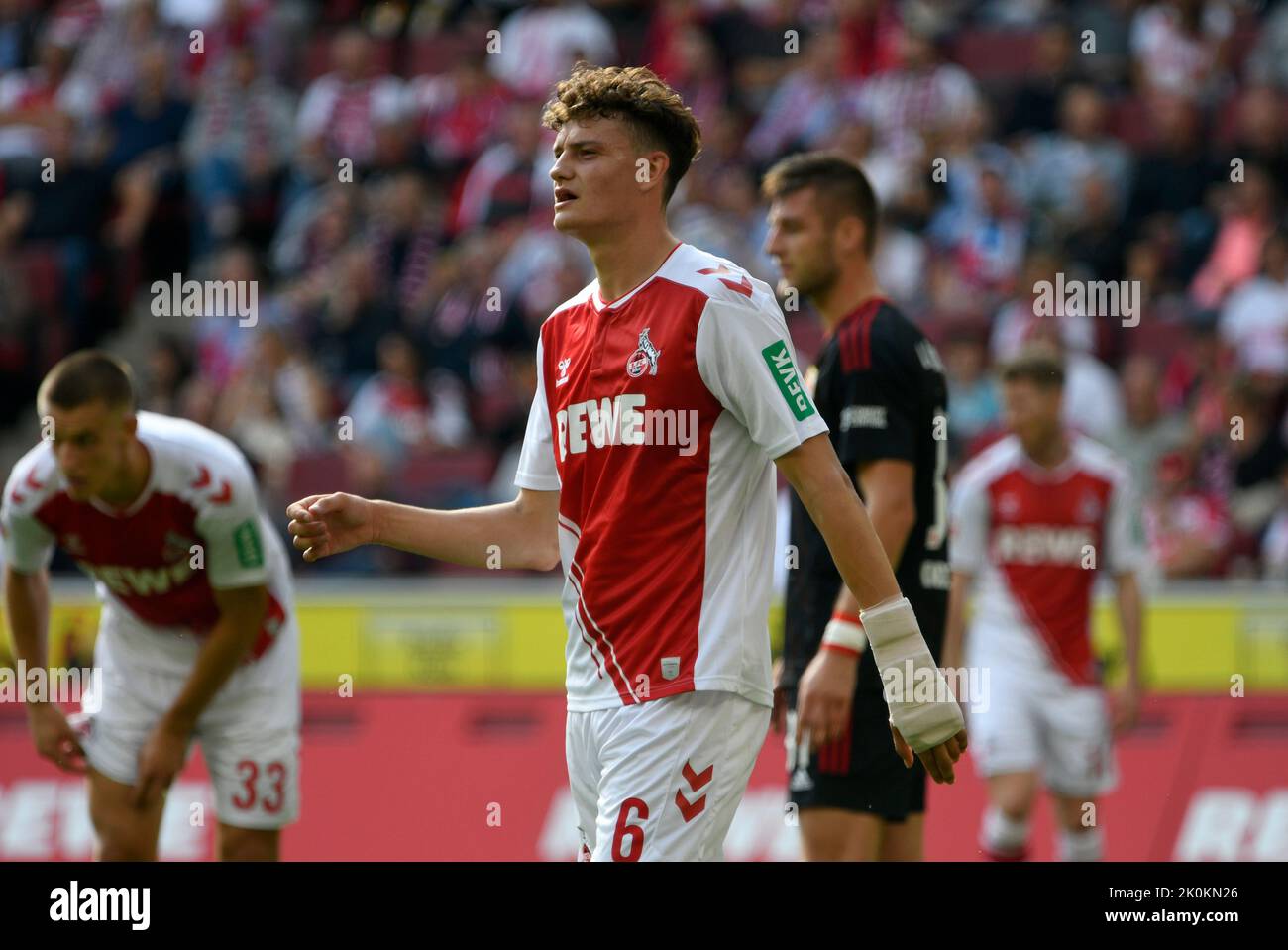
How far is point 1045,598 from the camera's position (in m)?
9.66

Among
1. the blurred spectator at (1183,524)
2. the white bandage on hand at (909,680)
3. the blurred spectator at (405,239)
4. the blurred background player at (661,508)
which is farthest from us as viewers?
the blurred spectator at (405,239)

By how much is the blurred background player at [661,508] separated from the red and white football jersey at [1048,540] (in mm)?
4992

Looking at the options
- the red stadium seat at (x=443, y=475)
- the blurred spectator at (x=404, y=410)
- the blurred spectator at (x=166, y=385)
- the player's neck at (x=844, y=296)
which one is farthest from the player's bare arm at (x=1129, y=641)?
the blurred spectator at (x=166, y=385)

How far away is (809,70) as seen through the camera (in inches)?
596

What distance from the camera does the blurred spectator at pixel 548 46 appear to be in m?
15.9

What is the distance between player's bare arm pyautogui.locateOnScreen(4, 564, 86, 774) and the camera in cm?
709

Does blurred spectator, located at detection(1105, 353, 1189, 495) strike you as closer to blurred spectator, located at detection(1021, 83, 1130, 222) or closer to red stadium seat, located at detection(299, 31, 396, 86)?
blurred spectator, located at detection(1021, 83, 1130, 222)

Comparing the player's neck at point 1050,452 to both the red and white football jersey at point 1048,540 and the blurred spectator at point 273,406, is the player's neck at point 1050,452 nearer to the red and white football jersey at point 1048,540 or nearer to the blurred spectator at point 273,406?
the red and white football jersey at point 1048,540

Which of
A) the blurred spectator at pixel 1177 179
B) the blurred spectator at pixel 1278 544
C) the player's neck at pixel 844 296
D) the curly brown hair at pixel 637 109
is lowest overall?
the blurred spectator at pixel 1278 544

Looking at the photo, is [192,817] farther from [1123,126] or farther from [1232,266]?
[1123,126]

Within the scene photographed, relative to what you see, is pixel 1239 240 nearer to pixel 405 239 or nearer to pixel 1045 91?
pixel 1045 91

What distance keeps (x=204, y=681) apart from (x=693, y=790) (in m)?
2.98

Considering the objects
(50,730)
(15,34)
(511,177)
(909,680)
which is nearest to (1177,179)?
(511,177)

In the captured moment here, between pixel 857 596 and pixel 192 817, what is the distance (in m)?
6.59
